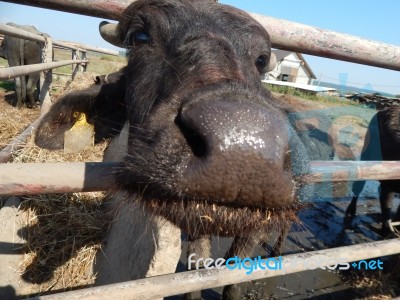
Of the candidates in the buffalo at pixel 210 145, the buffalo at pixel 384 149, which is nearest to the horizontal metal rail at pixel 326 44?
the buffalo at pixel 210 145

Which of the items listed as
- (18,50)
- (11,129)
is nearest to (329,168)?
(11,129)

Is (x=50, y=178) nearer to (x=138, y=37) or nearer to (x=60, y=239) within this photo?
(x=138, y=37)

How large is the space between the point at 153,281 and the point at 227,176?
0.57 meters

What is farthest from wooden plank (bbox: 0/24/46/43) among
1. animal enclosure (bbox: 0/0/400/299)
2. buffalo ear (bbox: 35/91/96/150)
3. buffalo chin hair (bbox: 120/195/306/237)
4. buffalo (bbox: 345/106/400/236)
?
buffalo (bbox: 345/106/400/236)

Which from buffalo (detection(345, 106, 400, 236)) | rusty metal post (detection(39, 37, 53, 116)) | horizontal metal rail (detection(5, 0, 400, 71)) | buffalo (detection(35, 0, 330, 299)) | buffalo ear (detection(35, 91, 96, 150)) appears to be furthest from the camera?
rusty metal post (detection(39, 37, 53, 116))

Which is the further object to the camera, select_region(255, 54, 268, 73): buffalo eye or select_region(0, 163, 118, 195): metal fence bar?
select_region(255, 54, 268, 73): buffalo eye

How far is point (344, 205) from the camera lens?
7047 millimetres

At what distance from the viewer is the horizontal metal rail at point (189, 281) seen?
1.16 metres

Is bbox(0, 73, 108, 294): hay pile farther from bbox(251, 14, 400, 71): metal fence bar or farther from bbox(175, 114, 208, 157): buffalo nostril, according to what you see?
bbox(251, 14, 400, 71): metal fence bar

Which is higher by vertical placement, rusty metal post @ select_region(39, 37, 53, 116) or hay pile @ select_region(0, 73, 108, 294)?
rusty metal post @ select_region(39, 37, 53, 116)

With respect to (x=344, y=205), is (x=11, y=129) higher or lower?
higher

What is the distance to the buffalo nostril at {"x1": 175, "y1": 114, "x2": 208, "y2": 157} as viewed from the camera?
3.53 feet

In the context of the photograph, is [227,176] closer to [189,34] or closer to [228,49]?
[228,49]

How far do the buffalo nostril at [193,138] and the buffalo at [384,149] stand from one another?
4900 mm
